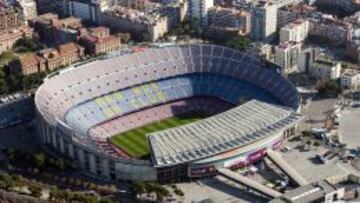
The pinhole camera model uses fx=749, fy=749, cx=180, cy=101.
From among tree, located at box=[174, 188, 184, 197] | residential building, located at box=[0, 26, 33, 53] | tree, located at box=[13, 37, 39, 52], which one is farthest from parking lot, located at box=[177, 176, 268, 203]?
residential building, located at box=[0, 26, 33, 53]

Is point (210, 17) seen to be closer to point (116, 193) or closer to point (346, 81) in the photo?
point (346, 81)

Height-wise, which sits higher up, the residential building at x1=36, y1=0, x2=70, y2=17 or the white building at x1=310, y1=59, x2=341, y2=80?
the residential building at x1=36, y1=0, x2=70, y2=17

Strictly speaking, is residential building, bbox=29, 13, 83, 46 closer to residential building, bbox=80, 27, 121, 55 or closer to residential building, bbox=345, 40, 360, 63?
residential building, bbox=80, 27, 121, 55

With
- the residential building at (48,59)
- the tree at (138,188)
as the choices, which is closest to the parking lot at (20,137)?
the residential building at (48,59)

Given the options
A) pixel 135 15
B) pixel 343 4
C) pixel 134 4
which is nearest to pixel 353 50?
pixel 343 4

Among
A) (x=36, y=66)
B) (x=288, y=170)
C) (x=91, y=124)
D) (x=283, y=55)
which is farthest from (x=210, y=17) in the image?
(x=288, y=170)

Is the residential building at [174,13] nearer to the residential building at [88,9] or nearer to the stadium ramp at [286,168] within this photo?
the residential building at [88,9]
